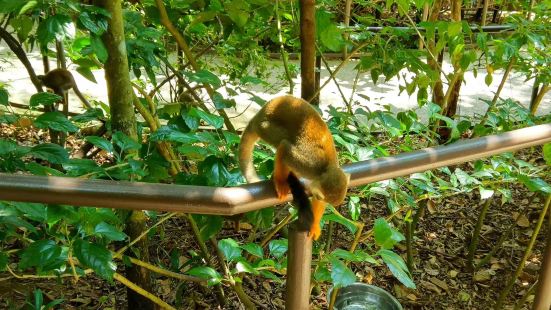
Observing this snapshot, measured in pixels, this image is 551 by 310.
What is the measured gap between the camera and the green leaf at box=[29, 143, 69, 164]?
1.44 meters

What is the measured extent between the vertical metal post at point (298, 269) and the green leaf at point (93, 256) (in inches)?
20.4

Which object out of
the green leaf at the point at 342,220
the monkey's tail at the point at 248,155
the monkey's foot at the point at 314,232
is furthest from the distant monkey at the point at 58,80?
the monkey's foot at the point at 314,232

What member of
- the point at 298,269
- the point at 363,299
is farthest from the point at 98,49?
the point at 363,299

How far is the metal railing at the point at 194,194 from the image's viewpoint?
0.92 metres

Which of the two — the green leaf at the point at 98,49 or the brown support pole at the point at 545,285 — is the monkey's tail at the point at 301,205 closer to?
the green leaf at the point at 98,49

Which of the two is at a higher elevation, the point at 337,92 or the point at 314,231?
the point at 314,231

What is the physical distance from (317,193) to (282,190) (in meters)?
0.41

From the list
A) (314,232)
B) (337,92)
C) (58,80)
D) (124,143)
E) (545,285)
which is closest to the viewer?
(314,232)

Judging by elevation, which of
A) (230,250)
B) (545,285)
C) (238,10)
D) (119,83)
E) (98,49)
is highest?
(238,10)

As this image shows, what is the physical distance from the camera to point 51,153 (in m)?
1.46

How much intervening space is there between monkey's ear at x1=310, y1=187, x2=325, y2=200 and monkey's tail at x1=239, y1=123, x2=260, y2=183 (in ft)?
0.67

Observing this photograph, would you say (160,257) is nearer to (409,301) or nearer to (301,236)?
(409,301)

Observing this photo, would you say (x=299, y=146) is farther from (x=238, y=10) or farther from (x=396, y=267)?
(x=238, y=10)

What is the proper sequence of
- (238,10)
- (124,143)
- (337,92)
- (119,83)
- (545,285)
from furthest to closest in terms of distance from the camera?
(337,92) → (238,10) → (119,83) → (545,285) → (124,143)
